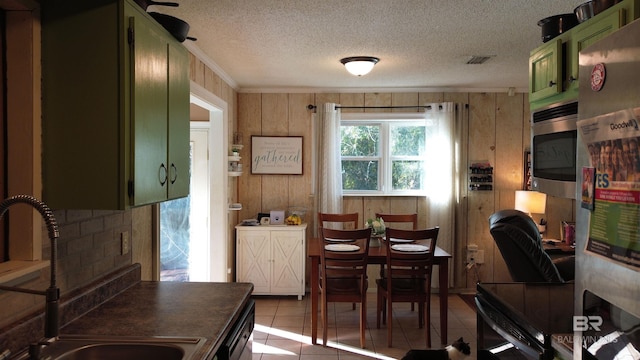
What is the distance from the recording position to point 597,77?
1.09 meters

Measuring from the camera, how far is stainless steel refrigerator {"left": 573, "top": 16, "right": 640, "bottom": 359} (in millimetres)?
951

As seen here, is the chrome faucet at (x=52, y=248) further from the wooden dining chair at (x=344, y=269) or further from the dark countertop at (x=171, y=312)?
the wooden dining chair at (x=344, y=269)

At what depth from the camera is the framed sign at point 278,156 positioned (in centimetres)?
512

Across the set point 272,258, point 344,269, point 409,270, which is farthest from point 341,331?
point 272,258

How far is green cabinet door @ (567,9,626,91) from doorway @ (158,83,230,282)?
112 inches

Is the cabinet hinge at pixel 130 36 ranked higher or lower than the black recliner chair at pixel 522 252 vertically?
higher

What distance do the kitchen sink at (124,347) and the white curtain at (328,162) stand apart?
352 cm

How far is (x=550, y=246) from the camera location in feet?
14.6

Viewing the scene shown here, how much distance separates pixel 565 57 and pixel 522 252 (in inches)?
62.8

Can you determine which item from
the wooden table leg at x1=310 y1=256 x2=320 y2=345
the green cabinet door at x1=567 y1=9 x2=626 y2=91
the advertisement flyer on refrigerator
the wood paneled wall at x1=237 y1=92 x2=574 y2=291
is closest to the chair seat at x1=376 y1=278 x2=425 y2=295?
the wooden table leg at x1=310 y1=256 x2=320 y2=345

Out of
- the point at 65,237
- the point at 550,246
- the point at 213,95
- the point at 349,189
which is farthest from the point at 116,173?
the point at 550,246

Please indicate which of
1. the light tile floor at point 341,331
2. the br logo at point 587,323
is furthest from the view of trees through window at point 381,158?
the br logo at point 587,323

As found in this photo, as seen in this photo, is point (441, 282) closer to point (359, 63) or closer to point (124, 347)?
point (359, 63)

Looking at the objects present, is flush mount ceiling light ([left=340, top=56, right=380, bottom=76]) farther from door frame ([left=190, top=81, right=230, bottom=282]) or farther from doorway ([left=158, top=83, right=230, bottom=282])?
door frame ([left=190, top=81, right=230, bottom=282])
